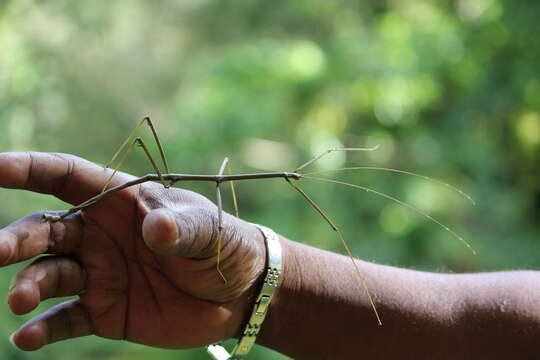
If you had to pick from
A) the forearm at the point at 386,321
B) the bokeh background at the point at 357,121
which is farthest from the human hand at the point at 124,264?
the bokeh background at the point at 357,121

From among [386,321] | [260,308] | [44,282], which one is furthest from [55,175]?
[386,321]

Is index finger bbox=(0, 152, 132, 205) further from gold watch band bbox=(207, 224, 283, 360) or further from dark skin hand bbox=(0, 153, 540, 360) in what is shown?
gold watch band bbox=(207, 224, 283, 360)

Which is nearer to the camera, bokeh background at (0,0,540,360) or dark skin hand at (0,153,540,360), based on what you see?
dark skin hand at (0,153,540,360)

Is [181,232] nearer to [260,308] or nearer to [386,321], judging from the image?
[260,308]

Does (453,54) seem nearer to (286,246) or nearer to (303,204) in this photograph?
(303,204)

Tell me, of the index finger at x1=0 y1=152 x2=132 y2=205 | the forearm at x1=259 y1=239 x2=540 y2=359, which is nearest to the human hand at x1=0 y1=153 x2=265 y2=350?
the index finger at x1=0 y1=152 x2=132 y2=205

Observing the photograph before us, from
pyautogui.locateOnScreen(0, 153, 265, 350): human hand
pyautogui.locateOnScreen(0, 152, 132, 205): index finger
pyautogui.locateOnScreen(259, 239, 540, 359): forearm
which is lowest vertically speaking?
pyautogui.locateOnScreen(259, 239, 540, 359): forearm
